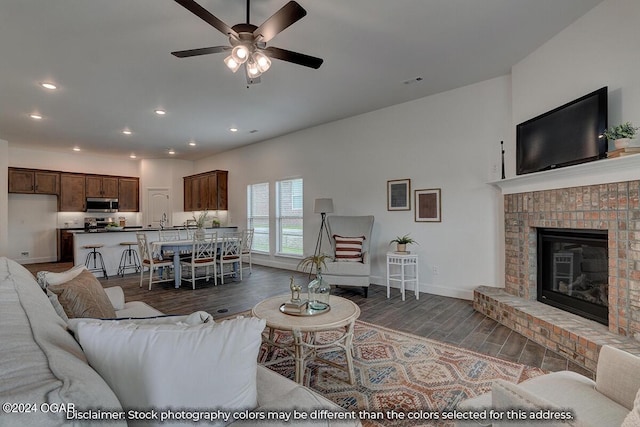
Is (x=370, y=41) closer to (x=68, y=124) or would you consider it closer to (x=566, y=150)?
(x=566, y=150)

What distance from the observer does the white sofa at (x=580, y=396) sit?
1055mm

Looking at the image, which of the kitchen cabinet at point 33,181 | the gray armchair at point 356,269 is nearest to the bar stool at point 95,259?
the kitchen cabinet at point 33,181

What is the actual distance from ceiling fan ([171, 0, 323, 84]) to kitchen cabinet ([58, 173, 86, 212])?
8.02m

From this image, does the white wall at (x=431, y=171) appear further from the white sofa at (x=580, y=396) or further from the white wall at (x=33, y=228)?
the white wall at (x=33, y=228)

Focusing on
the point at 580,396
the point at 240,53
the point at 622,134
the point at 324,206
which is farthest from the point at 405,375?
the point at 324,206

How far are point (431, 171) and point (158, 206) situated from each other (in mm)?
8109

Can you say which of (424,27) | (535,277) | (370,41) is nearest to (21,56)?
(370,41)

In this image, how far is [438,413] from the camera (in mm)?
1909

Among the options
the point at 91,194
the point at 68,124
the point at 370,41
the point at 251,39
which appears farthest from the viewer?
the point at 91,194

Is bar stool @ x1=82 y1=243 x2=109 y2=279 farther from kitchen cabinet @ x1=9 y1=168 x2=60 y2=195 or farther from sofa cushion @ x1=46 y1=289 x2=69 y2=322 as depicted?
sofa cushion @ x1=46 y1=289 x2=69 y2=322

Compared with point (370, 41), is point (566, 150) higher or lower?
lower

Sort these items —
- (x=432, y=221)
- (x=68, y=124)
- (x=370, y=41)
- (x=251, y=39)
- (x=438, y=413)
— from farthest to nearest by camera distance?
1. (x=68, y=124)
2. (x=432, y=221)
3. (x=370, y=41)
4. (x=251, y=39)
5. (x=438, y=413)

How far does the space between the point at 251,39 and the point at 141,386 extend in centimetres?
237

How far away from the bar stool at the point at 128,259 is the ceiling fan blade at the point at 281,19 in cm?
583
